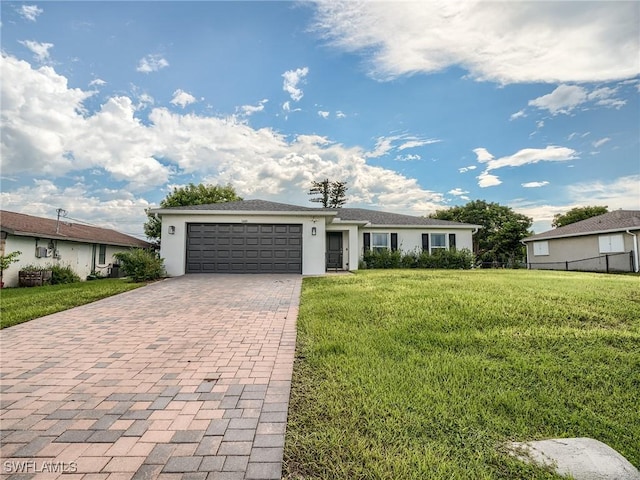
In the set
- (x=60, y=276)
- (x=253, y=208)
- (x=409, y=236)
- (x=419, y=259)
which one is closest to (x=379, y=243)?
(x=409, y=236)

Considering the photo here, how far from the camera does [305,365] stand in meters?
3.78

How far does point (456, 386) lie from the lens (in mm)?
3139

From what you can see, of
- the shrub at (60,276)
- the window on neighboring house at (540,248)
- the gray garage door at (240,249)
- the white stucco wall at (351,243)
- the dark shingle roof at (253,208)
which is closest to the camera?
the gray garage door at (240,249)

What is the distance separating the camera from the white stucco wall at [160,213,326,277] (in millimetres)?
13250

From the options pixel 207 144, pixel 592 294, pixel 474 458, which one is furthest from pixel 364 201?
pixel 474 458

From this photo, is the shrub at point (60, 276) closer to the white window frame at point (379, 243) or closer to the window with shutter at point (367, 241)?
the window with shutter at point (367, 241)

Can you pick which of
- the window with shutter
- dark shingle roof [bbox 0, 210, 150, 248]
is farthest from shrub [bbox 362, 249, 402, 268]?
dark shingle roof [bbox 0, 210, 150, 248]

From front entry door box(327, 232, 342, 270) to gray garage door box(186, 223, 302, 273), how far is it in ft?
13.6

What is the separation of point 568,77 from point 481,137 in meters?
4.16

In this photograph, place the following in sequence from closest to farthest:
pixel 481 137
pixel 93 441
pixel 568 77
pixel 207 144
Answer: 1. pixel 93 441
2. pixel 568 77
3. pixel 481 137
4. pixel 207 144

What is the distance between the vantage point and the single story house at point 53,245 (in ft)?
46.0

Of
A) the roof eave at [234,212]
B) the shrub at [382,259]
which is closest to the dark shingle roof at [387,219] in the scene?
the shrub at [382,259]

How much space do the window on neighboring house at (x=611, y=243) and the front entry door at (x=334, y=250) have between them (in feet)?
49.9

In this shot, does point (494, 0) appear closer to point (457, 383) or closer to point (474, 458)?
point (457, 383)
